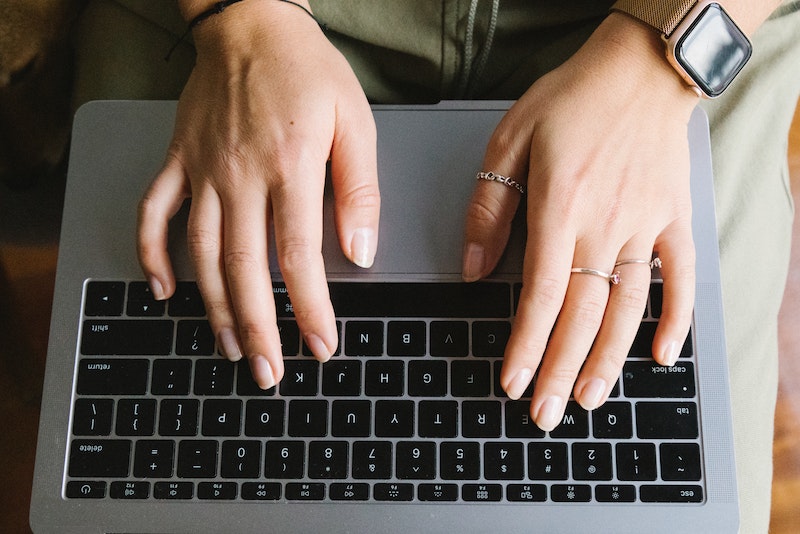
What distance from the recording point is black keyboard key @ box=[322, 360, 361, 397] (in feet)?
1.83

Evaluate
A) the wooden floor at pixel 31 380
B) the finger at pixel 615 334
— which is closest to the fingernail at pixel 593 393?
the finger at pixel 615 334

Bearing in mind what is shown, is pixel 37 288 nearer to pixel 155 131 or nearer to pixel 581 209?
pixel 155 131

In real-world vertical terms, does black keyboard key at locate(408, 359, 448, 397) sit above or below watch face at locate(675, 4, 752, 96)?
below

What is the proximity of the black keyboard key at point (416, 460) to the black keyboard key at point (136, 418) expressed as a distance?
215mm

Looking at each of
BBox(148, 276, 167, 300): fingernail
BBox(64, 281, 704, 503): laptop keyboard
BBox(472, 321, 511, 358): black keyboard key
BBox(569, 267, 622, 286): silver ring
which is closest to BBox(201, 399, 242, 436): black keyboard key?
BBox(64, 281, 704, 503): laptop keyboard

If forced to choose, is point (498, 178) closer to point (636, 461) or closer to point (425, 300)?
point (425, 300)

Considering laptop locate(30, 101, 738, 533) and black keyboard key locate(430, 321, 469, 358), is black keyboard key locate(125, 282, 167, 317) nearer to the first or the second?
laptop locate(30, 101, 738, 533)

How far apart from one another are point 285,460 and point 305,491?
0.10ft

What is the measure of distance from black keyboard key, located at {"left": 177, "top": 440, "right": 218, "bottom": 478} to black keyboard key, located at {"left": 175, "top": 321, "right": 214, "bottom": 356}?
0.08 meters

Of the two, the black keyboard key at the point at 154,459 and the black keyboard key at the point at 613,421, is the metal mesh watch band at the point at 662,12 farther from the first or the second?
the black keyboard key at the point at 154,459

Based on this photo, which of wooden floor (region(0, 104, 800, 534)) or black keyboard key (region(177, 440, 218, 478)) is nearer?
black keyboard key (region(177, 440, 218, 478))

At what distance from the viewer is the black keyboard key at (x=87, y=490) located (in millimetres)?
555

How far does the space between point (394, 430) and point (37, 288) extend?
626 mm

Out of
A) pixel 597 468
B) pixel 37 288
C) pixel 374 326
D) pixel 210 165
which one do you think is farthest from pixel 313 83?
pixel 37 288
